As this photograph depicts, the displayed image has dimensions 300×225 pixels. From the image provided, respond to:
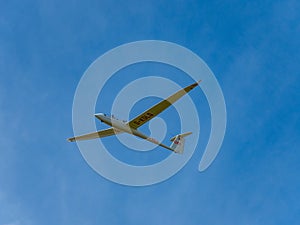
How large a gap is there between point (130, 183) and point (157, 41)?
18.9m

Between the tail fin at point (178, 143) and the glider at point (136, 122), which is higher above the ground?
the tail fin at point (178, 143)

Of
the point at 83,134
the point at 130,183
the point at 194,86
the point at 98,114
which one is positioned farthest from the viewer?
the point at 83,134

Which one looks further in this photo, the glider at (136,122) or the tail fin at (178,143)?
the tail fin at (178,143)

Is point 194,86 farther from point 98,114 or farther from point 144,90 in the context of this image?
point 98,114

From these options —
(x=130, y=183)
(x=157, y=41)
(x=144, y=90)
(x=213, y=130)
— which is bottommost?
(x=130, y=183)

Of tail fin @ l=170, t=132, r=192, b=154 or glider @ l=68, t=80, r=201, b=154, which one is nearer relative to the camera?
glider @ l=68, t=80, r=201, b=154

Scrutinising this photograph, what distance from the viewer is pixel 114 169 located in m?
53.2

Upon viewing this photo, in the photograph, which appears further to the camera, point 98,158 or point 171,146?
point 171,146

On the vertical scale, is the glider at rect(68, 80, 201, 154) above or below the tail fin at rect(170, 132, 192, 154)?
below

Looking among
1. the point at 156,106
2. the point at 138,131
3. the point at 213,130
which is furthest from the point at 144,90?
the point at 213,130

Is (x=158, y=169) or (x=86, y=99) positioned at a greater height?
(x=86, y=99)

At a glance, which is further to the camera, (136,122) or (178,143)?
(178,143)

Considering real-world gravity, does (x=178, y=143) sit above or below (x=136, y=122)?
above

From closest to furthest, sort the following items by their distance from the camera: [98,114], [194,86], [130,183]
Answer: [194,86] → [130,183] → [98,114]
